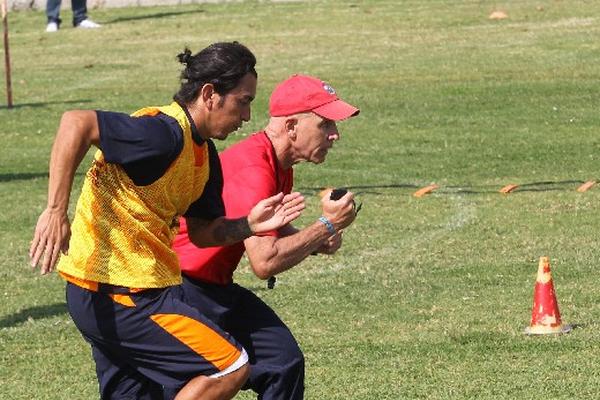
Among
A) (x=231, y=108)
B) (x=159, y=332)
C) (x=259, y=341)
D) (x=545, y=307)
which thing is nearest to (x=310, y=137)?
(x=231, y=108)

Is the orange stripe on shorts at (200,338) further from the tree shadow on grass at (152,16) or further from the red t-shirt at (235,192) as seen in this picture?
the tree shadow on grass at (152,16)

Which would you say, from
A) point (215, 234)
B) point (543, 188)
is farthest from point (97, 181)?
point (543, 188)

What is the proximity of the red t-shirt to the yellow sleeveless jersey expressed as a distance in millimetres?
541

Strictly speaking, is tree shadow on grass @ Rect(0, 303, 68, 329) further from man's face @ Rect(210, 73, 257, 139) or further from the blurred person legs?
the blurred person legs

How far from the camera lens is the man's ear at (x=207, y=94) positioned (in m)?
6.44

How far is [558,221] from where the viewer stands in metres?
13.3

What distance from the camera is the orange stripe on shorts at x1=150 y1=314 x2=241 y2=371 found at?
6.25 m

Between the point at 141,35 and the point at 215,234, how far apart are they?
22.8 meters

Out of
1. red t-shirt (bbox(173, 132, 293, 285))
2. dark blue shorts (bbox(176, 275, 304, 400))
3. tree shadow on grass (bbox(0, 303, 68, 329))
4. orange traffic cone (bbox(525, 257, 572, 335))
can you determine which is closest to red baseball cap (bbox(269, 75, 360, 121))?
red t-shirt (bbox(173, 132, 293, 285))

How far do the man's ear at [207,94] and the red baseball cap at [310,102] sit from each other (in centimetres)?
66

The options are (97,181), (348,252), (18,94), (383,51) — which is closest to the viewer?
(97,181)

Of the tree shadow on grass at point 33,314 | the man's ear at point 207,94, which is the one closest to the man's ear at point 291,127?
the man's ear at point 207,94

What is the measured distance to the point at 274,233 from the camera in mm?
6832

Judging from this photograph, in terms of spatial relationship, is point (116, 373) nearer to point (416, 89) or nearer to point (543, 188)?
point (543, 188)
